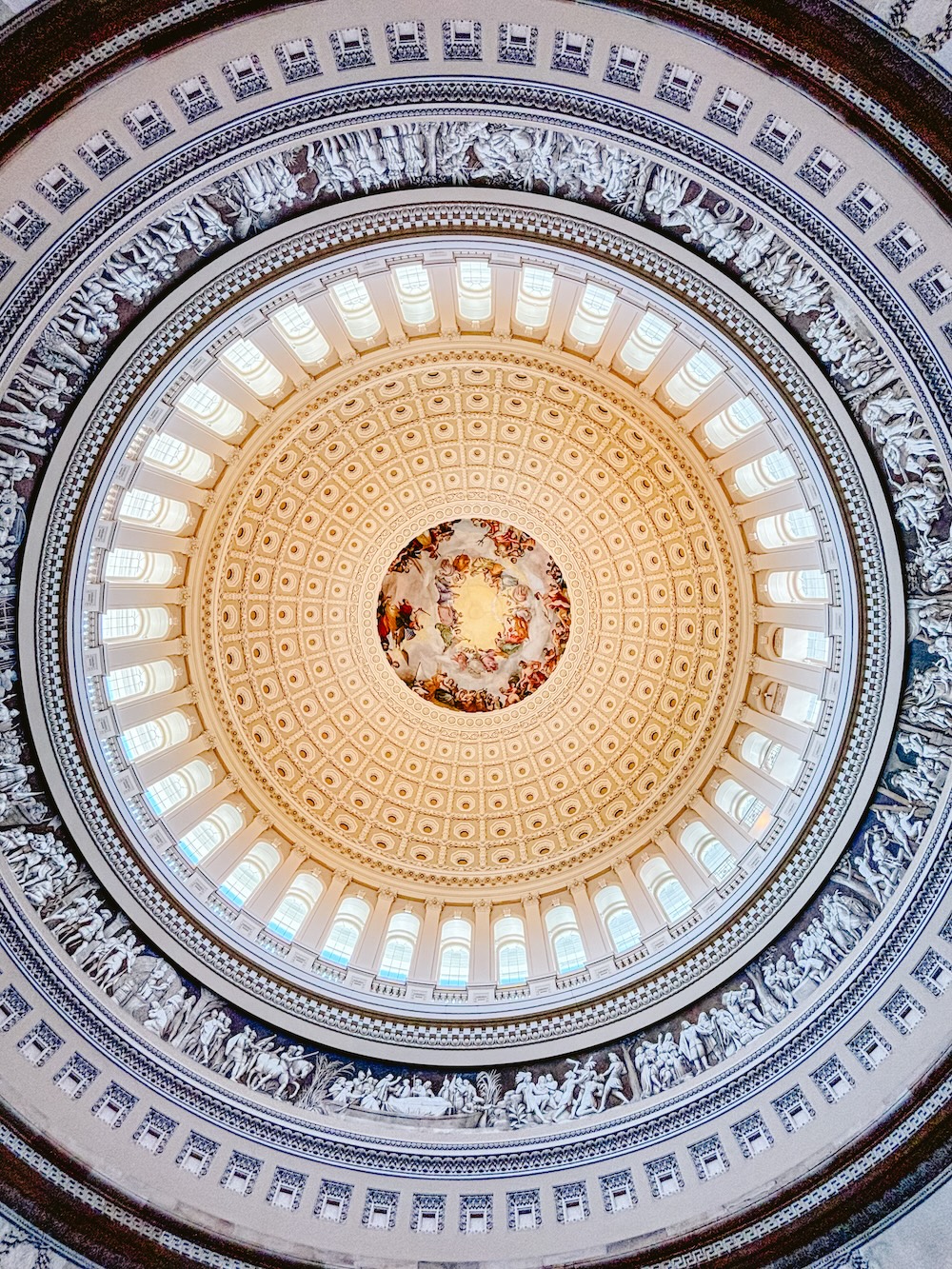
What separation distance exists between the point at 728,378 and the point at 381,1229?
19911mm

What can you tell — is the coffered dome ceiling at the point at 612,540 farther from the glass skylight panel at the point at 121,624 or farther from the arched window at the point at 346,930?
the glass skylight panel at the point at 121,624

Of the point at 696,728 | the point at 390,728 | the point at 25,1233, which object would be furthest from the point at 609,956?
the point at 25,1233

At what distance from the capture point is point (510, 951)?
23375 millimetres

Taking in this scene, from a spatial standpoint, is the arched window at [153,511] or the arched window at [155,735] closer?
the arched window at [153,511]

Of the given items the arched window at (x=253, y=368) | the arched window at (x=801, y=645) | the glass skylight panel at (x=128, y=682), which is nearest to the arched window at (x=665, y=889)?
the arched window at (x=801, y=645)

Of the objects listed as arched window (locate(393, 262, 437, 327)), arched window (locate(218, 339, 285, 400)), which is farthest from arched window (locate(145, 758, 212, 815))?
arched window (locate(393, 262, 437, 327))

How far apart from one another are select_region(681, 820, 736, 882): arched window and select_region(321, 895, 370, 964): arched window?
1015cm

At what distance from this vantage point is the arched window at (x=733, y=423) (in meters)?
19.2

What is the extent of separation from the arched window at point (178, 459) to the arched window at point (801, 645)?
1694 cm

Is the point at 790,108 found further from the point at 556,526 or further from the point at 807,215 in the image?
the point at 556,526

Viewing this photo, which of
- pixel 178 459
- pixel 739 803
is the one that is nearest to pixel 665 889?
pixel 739 803

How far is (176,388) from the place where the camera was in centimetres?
1661

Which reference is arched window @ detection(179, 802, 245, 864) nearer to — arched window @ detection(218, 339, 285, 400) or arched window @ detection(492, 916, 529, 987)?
arched window @ detection(492, 916, 529, 987)

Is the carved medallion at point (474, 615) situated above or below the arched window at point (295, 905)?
above
